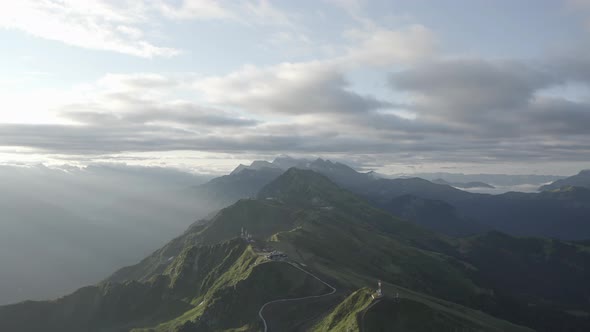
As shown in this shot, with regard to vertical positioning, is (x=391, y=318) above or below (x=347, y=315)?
above

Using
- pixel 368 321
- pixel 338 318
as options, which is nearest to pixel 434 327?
pixel 368 321

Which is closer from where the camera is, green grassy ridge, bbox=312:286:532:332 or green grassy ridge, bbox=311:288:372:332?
green grassy ridge, bbox=312:286:532:332

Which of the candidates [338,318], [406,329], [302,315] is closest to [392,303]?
[406,329]

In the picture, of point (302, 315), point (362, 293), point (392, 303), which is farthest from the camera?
point (302, 315)

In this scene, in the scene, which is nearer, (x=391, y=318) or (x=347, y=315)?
(x=391, y=318)

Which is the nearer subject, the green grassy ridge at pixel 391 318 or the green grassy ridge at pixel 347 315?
the green grassy ridge at pixel 391 318

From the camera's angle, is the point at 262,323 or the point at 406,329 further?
the point at 262,323

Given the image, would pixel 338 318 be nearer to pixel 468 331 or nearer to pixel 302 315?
pixel 302 315

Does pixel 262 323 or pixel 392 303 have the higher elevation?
pixel 392 303

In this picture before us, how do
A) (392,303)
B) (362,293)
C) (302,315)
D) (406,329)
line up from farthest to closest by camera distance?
(302,315) < (362,293) < (392,303) < (406,329)

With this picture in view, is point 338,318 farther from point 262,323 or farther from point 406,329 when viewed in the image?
point 262,323
